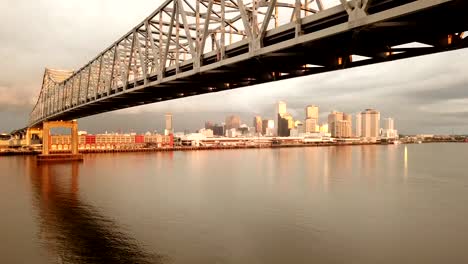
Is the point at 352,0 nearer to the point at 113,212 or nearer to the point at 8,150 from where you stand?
the point at 113,212

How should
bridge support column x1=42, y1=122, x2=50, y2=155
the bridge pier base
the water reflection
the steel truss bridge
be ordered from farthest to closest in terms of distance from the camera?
the bridge pier base
bridge support column x1=42, y1=122, x2=50, y2=155
the water reflection
the steel truss bridge

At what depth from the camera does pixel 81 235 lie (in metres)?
24.7

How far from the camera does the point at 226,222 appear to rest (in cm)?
2828

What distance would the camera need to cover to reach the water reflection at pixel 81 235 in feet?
67.5

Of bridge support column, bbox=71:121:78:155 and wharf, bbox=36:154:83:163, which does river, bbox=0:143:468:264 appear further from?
wharf, bbox=36:154:83:163

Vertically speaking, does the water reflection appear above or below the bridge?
below

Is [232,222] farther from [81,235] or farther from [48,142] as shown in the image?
[48,142]

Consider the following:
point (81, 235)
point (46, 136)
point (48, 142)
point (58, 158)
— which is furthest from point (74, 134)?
point (81, 235)

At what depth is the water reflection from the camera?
20.6 metres

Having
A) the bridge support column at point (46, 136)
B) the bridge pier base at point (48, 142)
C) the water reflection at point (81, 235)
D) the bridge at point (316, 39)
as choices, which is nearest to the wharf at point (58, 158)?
the bridge pier base at point (48, 142)

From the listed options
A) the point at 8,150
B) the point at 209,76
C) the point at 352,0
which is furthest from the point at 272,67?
the point at 8,150

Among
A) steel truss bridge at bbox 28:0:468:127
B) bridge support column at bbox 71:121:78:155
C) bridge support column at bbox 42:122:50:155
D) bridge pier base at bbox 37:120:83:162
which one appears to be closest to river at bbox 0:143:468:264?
steel truss bridge at bbox 28:0:468:127

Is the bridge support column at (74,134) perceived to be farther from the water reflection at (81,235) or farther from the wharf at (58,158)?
the water reflection at (81,235)

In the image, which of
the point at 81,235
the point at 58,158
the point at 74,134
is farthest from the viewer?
the point at 58,158
